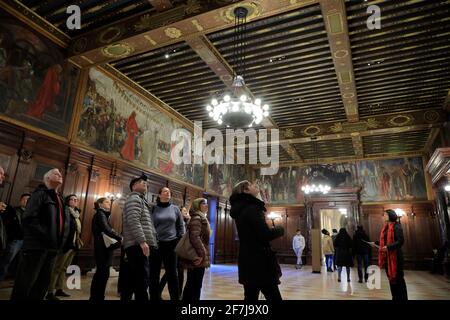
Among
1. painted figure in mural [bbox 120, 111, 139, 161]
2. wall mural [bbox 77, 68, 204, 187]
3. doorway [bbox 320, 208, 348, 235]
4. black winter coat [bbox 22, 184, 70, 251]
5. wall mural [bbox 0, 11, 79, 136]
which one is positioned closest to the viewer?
black winter coat [bbox 22, 184, 70, 251]

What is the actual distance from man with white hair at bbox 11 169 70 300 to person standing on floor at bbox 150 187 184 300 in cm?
106

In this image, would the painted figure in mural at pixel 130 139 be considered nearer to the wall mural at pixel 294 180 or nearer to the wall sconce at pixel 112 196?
the wall sconce at pixel 112 196

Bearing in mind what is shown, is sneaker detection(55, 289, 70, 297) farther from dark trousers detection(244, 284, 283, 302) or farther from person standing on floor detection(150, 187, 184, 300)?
dark trousers detection(244, 284, 283, 302)

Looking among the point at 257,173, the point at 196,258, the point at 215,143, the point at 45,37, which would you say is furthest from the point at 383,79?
the point at 257,173

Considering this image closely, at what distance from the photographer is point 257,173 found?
62.0 ft

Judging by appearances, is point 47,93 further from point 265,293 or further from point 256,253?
point 265,293

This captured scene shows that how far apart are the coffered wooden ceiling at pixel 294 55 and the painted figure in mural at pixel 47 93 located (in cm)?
63

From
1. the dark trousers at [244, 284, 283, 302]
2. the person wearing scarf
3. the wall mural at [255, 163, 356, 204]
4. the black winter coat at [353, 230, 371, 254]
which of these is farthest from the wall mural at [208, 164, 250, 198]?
the dark trousers at [244, 284, 283, 302]

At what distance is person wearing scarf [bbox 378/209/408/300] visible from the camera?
430cm

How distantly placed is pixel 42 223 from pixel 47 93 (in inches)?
211

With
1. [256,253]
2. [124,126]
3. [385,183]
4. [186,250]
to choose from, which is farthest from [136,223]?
[385,183]

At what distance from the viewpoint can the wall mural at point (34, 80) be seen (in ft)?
20.9

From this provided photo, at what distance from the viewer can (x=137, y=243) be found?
3025mm
